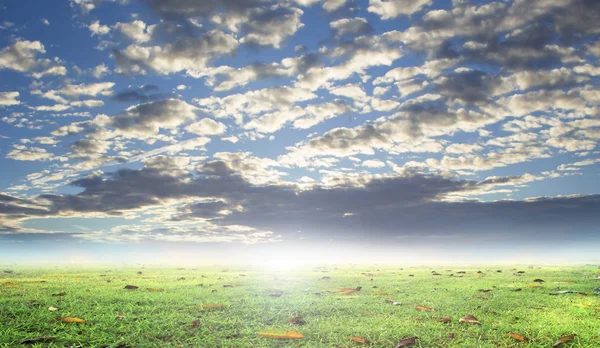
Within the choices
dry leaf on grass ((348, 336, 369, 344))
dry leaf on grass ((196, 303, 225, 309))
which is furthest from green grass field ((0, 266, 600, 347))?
dry leaf on grass ((196, 303, 225, 309))

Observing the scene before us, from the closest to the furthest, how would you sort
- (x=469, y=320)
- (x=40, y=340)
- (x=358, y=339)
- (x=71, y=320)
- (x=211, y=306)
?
(x=40, y=340)
(x=358, y=339)
(x=71, y=320)
(x=469, y=320)
(x=211, y=306)

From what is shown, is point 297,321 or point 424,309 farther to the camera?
point 424,309

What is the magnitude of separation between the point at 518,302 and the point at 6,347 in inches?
503

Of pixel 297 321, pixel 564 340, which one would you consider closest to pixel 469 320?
pixel 564 340

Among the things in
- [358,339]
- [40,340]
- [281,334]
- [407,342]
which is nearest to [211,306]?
[281,334]

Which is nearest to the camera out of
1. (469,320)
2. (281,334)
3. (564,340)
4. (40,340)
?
(40,340)

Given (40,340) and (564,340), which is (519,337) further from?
(40,340)

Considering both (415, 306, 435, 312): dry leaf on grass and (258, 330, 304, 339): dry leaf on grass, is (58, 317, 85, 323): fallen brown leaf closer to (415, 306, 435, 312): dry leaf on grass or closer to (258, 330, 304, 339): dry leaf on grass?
(258, 330, 304, 339): dry leaf on grass

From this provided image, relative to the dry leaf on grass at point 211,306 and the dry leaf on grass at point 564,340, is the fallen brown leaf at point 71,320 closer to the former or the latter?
the dry leaf on grass at point 211,306

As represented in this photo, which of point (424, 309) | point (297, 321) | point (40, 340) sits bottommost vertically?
point (424, 309)

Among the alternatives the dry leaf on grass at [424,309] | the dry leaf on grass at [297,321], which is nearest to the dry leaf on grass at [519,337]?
the dry leaf on grass at [424,309]

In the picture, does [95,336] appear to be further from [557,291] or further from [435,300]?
[557,291]

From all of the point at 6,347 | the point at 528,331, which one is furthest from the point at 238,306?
the point at 528,331

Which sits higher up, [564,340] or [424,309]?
[564,340]
